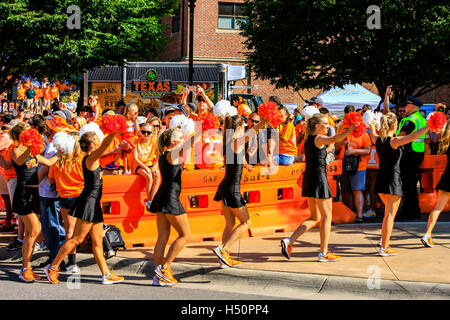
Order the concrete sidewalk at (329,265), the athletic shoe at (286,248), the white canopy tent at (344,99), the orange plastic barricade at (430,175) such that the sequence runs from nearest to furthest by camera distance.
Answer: the concrete sidewalk at (329,265) → the athletic shoe at (286,248) → the orange plastic barricade at (430,175) → the white canopy tent at (344,99)

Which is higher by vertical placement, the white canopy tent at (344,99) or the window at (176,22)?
the window at (176,22)

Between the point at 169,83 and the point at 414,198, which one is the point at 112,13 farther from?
the point at 414,198

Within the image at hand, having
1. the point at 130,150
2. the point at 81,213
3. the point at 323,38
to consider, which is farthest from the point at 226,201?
the point at 323,38

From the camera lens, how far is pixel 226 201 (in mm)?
7043

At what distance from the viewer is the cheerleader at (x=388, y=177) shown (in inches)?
292

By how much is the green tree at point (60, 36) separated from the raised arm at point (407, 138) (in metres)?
15.7

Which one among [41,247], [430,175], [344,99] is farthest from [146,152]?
[344,99]

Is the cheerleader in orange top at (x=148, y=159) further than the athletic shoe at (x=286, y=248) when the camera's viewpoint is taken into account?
Yes

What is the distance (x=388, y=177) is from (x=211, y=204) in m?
2.62

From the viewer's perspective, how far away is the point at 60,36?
21172mm

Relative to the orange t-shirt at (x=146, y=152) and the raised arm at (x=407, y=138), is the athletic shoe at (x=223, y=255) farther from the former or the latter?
the raised arm at (x=407, y=138)

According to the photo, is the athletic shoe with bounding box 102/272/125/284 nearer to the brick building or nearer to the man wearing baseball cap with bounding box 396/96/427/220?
the man wearing baseball cap with bounding box 396/96/427/220

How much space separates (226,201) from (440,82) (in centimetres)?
1740

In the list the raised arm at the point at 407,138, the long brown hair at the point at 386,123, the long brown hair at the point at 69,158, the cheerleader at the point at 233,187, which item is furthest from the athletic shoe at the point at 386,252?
the long brown hair at the point at 69,158
